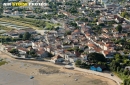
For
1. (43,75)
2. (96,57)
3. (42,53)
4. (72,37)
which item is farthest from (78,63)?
(72,37)

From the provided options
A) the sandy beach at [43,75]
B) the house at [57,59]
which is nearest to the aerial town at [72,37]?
the house at [57,59]

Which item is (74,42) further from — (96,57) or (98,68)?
(98,68)

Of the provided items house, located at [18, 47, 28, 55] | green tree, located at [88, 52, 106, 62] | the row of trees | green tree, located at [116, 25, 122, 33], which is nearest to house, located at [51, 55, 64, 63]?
green tree, located at [88, 52, 106, 62]

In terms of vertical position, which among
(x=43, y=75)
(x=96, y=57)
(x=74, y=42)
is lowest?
(x=43, y=75)

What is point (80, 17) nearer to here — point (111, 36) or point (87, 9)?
point (87, 9)

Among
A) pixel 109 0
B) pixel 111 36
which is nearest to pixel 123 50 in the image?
pixel 111 36

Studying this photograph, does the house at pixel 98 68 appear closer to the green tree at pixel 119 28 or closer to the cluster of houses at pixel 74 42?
the cluster of houses at pixel 74 42

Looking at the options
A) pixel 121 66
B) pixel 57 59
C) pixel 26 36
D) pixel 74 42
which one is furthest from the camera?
pixel 26 36
